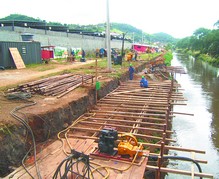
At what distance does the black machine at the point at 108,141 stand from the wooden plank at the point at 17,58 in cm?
1497

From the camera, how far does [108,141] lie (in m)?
5.87

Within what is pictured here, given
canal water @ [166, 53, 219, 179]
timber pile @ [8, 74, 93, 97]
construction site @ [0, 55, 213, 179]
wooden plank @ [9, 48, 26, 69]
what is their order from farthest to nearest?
wooden plank @ [9, 48, 26, 69] → canal water @ [166, 53, 219, 179] → timber pile @ [8, 74, 93, 97] → construction site @ [0, 55, 213, 179]

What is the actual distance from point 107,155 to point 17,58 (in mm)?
15696

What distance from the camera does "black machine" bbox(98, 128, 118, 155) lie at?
19.2ft

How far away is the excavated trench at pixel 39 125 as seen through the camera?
5.75 m

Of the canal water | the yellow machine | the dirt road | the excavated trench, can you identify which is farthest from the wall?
the yellow machine

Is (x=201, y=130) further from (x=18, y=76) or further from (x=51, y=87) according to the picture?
(x=18, y=76)

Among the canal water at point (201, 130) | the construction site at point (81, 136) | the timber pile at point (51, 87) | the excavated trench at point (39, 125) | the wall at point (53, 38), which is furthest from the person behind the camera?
the wall at point (53, 38)

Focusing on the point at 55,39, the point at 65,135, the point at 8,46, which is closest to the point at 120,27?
the point at 55,39

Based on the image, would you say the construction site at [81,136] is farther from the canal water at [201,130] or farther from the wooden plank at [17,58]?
the wooden plank at [17,58]

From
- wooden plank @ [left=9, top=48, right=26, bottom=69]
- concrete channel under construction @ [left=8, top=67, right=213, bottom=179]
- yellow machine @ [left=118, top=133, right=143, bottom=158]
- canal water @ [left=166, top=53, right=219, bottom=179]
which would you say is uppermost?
wooden plank @ [left=9, top=48, right=26, bottom=69]

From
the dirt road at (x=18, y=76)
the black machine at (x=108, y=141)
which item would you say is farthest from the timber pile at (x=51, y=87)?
the black machine at (x=108, y=141)

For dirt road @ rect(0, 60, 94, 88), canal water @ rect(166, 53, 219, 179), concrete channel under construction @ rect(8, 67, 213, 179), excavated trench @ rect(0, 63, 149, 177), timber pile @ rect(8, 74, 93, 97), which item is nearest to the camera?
concrete channel under construction @ rect(8, 67, 213, 179)

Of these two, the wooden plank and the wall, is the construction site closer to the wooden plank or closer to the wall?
the wooden plank
